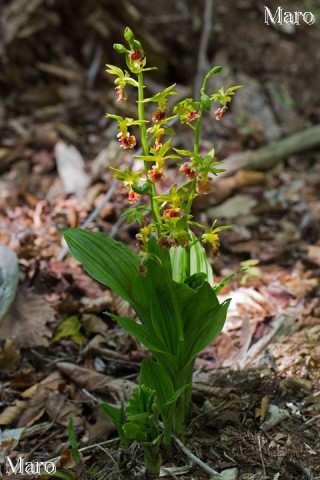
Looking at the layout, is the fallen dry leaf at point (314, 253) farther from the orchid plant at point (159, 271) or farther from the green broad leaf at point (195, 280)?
the green broad leaf at point (195, 280)

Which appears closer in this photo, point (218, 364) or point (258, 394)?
point (258, 394)

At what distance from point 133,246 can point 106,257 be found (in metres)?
1.32

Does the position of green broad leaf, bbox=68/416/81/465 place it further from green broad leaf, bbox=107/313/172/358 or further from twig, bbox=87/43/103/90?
twig, bbox=87/43/103/90

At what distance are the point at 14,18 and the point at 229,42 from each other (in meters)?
2.00

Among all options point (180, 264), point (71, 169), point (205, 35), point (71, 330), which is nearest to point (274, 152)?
point (205, 35)

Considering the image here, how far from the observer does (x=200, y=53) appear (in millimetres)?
4875

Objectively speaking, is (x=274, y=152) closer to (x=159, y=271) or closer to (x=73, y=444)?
(x=159, y=271)

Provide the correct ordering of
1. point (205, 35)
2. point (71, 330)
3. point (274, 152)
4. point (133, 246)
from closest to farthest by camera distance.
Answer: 1. point (71, 330)
2. point (133, 246)
3. point (274, 152)
4. point (205, 35)

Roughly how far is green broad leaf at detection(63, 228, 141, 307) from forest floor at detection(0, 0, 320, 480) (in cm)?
54

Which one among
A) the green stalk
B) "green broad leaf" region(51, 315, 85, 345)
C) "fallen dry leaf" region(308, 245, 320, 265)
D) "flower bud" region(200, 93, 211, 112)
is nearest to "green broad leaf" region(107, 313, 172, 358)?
the green stalk

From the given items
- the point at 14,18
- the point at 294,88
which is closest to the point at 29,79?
the point at 14,18

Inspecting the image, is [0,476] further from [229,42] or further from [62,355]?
[229,42]

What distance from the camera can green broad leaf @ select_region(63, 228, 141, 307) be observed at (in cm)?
184

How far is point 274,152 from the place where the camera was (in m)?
4.23
